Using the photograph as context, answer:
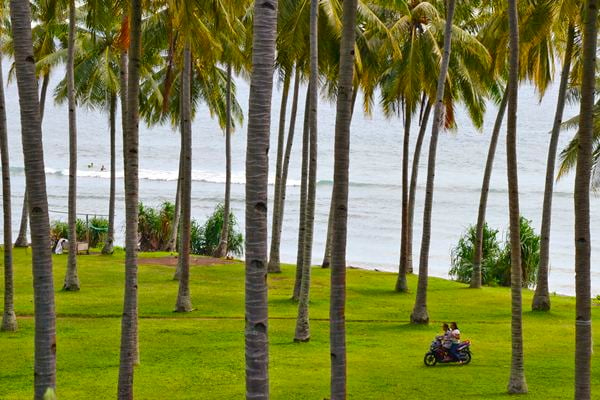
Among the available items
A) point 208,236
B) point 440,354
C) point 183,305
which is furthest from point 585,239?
point 208,236

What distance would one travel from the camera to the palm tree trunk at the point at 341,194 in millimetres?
11758

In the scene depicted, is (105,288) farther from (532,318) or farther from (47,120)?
(47,120)

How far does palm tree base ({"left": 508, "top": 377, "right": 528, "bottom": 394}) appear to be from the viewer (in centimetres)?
1567

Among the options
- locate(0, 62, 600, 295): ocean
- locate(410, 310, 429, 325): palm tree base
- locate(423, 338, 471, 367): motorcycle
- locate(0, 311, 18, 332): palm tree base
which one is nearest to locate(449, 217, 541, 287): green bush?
locate(0, 62, 600, 295): ocean

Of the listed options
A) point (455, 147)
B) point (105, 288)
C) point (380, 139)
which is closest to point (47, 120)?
point (380, 139)

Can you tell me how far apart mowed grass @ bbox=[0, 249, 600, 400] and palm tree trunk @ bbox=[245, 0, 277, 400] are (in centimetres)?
688

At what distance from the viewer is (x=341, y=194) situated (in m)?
12.1

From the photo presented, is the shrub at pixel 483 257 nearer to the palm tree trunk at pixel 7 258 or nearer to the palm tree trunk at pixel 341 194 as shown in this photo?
the palm tree trunk at pixel 7 258

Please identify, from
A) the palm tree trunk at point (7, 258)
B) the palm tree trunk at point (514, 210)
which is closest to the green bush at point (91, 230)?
the palm tree trunk at point (7, 258)

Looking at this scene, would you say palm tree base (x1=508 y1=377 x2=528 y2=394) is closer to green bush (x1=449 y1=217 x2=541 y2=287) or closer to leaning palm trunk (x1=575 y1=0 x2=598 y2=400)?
leaning palm trunk (x1=575 y1=0 x2=598 y2=400)

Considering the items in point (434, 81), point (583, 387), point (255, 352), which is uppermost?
point (434, 81)

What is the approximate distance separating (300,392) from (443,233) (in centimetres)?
4693

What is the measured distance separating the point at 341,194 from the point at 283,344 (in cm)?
831

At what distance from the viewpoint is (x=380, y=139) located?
124188mm
